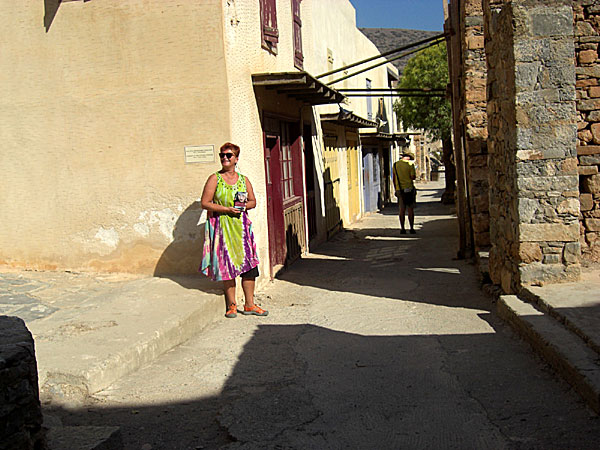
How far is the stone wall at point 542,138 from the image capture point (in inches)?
242

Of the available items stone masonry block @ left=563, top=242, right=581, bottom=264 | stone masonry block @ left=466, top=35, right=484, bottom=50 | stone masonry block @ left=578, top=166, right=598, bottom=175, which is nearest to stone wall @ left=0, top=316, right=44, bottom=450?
stone masonry block @ left=563, top=242, right=581, bottom=264

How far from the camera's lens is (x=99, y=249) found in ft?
25.3

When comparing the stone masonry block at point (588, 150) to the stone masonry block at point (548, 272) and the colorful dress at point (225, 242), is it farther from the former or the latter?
the colorful dress at point (225, 242)

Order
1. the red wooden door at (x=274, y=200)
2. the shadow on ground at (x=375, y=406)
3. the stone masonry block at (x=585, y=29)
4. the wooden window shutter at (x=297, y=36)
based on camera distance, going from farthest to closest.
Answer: the wooden window shutter at (x=297, y=36)
the red wooden door at (x=274, y=200)
the stone masonry block at (x=585, y=29)
the shadow on ground at (x=375, y=406)

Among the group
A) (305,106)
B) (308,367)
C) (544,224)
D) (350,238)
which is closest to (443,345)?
(308,367)

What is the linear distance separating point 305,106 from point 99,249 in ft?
15.8

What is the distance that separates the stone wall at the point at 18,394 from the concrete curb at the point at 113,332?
158 cm

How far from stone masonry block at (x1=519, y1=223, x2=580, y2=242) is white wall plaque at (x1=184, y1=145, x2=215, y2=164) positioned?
11.0ft

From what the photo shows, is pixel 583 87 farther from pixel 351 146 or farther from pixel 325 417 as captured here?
pixel 351 146

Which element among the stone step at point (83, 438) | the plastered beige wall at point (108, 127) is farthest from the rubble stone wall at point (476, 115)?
the stone step at point (83, 438)

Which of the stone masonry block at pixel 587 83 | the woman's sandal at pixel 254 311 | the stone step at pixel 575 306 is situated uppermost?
the stone masonry block at pixel 587 83

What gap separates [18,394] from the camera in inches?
105

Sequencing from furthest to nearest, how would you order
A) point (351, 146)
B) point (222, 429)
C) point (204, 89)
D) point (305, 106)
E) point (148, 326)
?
point (351, 146) → point (305, 106) → point (204, 89) → point (148, 326) → point (222, 429)

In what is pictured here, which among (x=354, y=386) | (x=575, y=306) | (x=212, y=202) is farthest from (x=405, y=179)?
(x=354, y=386)
